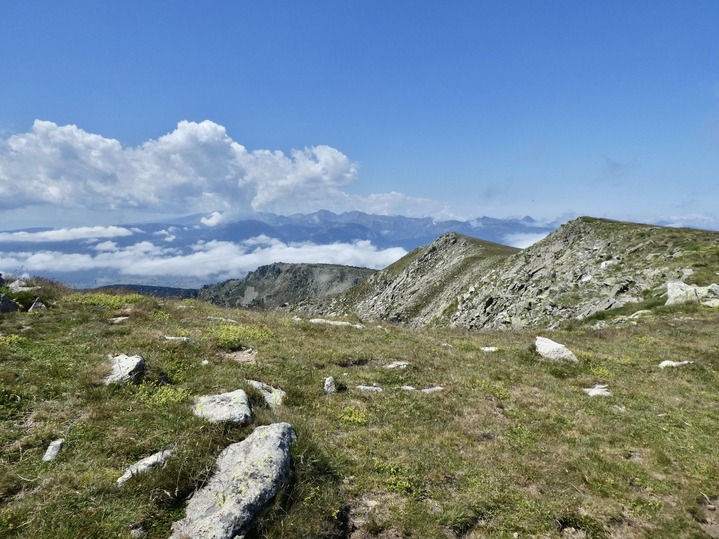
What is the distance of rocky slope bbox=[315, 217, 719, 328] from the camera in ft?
142

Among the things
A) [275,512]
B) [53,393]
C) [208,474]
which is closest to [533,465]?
[275,512]

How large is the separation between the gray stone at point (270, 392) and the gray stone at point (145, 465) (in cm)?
419

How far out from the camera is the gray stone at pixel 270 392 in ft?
44.2

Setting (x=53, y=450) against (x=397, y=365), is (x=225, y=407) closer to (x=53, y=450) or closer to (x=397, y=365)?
(x=53, y=450)

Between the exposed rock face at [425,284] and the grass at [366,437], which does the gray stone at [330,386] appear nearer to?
the grass at [366,437]

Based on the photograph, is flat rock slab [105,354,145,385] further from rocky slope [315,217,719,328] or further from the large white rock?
rocky slope [315,217,719,328]

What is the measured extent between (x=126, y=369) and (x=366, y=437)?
8.09 metres

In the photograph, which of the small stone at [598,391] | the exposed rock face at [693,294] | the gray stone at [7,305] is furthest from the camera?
the exposed rock face at [693,294]

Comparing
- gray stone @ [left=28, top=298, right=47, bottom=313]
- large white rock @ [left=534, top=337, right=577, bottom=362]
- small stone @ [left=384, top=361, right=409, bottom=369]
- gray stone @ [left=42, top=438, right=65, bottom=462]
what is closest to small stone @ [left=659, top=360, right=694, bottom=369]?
large white rock @ [left=534, top=337, right=577, bottom=362]

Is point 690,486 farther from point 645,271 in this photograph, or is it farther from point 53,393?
point 645,271

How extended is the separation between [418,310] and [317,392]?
296 feet

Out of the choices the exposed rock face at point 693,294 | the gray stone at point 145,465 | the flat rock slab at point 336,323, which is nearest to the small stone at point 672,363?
the flat rock slab at point 336,323

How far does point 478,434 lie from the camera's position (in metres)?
13.1

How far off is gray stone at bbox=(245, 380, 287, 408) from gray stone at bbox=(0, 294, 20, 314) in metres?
15.5
